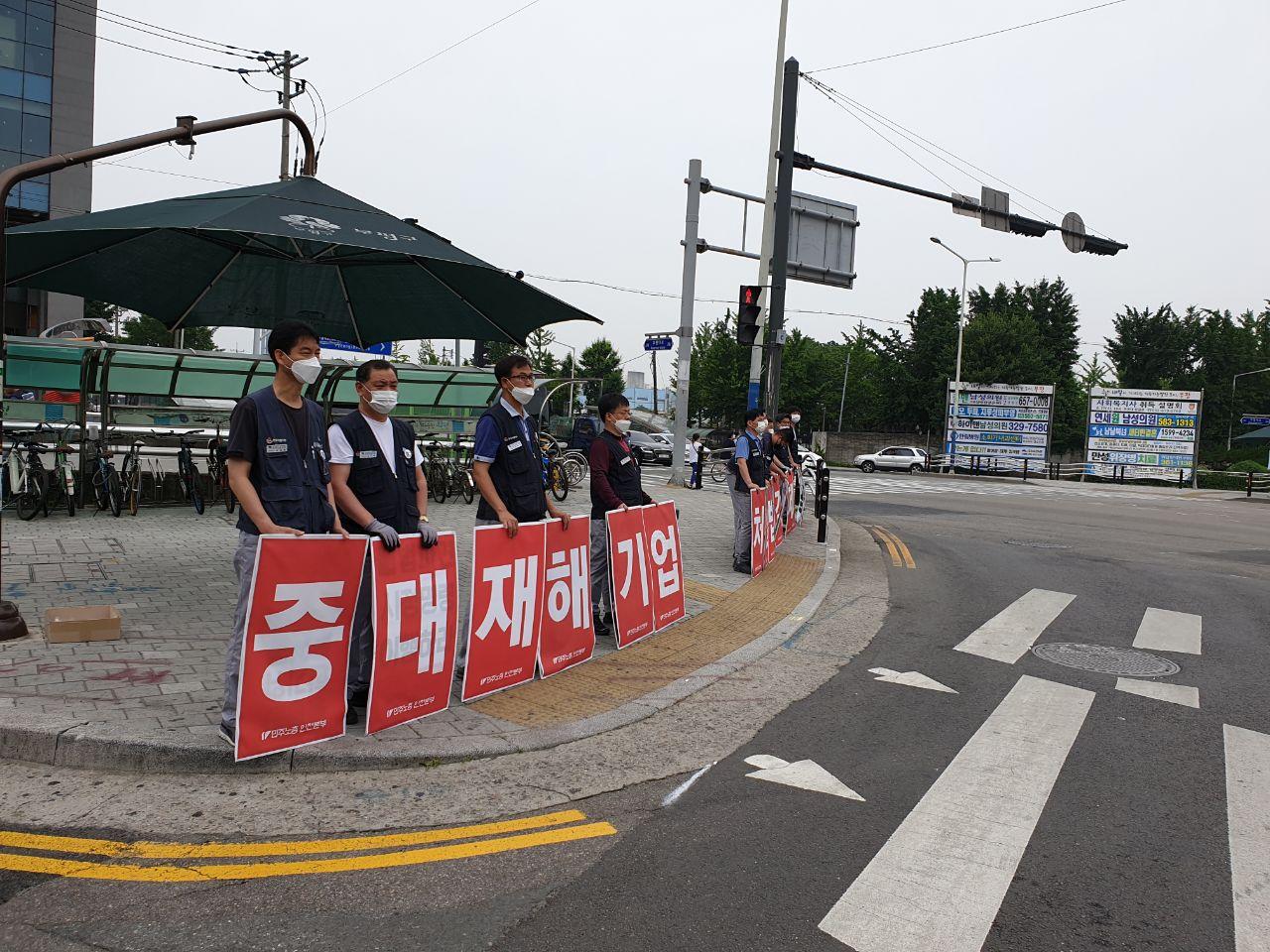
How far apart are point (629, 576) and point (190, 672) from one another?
3.11 metres

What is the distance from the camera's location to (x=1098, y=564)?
13000 mm

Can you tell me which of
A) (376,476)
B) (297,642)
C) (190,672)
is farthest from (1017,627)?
(190,672)

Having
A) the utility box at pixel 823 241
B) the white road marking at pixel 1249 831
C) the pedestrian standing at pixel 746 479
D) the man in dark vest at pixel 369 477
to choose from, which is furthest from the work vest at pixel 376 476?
the utility box at pixel 823 241

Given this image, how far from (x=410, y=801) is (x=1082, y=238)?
17370mm

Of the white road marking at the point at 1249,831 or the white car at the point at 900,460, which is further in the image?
the white car at the point at 900,460

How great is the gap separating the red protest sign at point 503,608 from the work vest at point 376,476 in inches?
19.0

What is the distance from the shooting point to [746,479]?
1015cm

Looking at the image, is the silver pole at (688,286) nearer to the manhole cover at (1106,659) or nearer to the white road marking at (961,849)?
the manhole cover at (1106,659)

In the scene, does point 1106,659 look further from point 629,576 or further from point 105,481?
point 105,481

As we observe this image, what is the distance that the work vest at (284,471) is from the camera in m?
4.57

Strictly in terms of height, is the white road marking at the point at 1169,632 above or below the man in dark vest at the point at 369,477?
below

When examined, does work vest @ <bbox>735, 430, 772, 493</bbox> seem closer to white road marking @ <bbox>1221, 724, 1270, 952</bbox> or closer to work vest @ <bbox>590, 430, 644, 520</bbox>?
work vest @ <bbox>590, 430, 644, 520</bbox>

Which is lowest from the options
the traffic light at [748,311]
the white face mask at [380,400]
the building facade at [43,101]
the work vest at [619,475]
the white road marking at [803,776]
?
the white road marking at [803,776]

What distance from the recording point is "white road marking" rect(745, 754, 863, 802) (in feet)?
14.9
